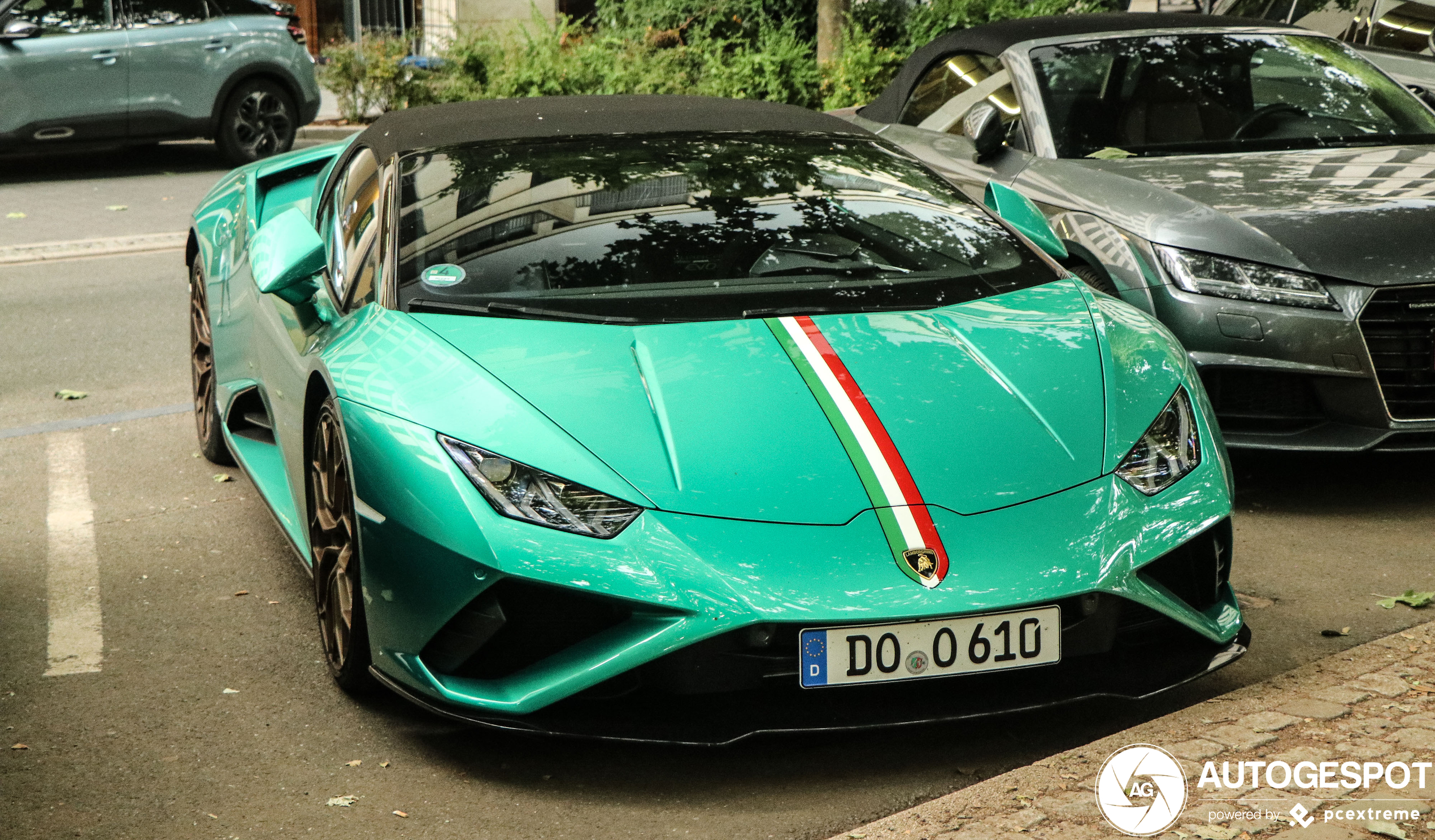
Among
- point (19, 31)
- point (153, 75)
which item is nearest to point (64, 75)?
point (19, 31)

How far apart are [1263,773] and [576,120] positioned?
2.68 metres

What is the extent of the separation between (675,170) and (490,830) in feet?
6.47

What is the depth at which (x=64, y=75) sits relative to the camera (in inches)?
494

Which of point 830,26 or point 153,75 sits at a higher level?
point 830,26

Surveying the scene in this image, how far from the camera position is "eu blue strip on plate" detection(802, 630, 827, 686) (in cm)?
307

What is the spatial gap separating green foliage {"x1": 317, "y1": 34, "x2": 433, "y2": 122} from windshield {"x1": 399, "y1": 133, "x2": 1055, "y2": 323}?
37.5 ft

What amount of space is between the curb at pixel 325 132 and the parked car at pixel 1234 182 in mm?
9391

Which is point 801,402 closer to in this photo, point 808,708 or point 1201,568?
point 808,708

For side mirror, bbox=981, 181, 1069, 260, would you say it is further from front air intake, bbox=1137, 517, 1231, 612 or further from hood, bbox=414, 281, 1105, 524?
front air intake, bbox=1137, 517, 1231, 612

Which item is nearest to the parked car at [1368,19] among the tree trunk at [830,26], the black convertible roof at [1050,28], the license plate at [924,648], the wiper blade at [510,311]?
the black convertible roof at [1050,28]

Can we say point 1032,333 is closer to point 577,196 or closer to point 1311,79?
point 577,196

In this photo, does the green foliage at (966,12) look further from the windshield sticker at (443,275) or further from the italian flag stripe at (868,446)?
the italian flag stripe at (868,446)

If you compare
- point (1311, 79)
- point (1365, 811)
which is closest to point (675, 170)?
point (1365, 811)

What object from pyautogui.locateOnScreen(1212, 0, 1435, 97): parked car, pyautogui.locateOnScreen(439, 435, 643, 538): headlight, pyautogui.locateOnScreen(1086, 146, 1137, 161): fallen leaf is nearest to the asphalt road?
pyautogui.locateOnScreen(439, 435, 643, 538): headlight
